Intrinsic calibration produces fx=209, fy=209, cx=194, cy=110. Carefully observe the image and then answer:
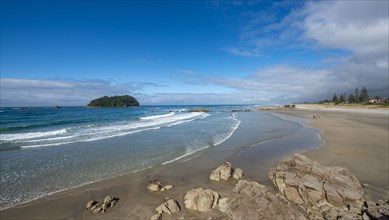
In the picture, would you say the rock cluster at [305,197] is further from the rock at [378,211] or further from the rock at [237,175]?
the rock at [237,175]

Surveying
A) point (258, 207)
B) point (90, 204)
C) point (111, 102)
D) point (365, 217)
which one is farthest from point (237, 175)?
point (111, 102)

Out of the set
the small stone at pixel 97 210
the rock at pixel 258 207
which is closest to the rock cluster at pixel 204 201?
the rock at pixel 258 207

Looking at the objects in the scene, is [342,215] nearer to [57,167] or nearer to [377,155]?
[377,155]

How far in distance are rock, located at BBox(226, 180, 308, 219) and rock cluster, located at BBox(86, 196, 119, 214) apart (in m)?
4.29

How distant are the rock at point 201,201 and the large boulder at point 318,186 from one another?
8.38 ft

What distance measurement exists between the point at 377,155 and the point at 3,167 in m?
21.7

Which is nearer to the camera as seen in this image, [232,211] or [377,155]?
[232,211]

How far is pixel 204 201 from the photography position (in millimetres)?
6621

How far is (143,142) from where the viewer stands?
59.2 feet

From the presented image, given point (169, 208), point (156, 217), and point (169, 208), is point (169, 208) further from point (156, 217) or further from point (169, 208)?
point (156, 217)

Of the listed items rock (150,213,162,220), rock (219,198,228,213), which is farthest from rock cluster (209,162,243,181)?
rock (150,213,162,220)

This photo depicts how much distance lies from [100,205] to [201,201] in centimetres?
334

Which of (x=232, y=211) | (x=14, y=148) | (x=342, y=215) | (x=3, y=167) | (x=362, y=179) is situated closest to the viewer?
(x=232, y=211)

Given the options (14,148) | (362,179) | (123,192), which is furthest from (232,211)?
(14,148)
